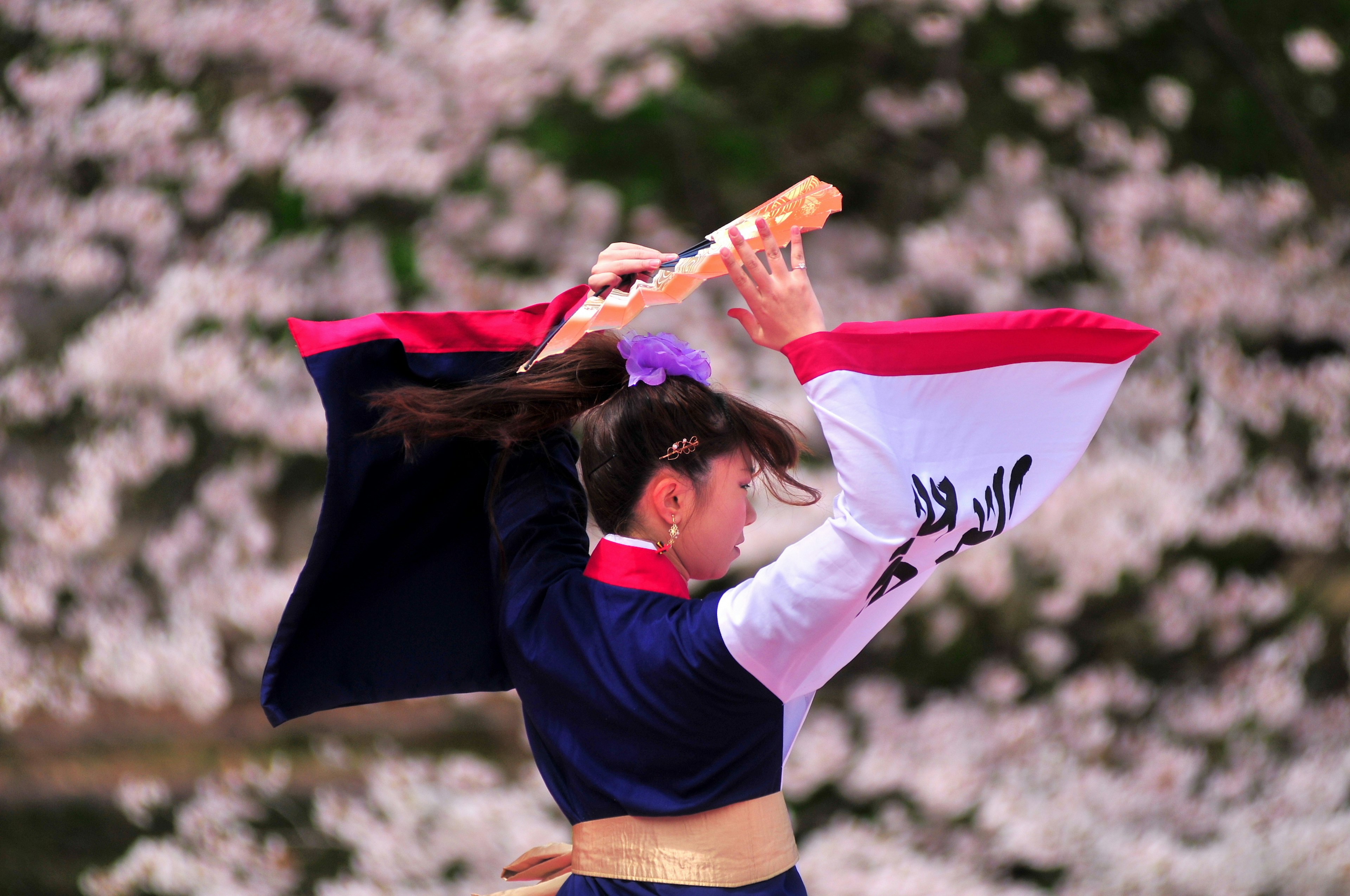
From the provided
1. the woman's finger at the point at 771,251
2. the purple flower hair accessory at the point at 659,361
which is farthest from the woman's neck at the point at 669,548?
→ the woman's finger at the point at 771,251

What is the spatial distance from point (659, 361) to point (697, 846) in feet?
2.34

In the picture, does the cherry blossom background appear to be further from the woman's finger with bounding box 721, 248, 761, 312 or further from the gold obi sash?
the woman's finger with bounding box 721, 248, 761, 312

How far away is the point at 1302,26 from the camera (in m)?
4.38

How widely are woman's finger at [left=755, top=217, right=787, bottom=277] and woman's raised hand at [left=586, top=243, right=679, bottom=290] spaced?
0.18 m

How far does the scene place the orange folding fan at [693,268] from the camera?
1447 mm

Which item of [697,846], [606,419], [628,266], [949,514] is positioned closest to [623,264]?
[628,266]

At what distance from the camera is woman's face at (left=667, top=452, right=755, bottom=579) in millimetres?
1594

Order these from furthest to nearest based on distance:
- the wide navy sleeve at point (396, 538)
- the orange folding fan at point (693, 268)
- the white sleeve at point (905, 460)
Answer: the wide navy sleeve at point (396, 538) < the orange folding fan at point (693, 268) < the white sleeve at point (905, 460)

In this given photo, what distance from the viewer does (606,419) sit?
5.47 ft

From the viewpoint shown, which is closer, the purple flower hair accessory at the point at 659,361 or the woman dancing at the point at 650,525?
the woman dancing at the point at 650,525

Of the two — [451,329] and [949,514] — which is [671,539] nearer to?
[949,514]

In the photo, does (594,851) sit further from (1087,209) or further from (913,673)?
(1087,209)

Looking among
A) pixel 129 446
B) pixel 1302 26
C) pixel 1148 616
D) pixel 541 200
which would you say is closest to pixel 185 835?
pixel 129 446

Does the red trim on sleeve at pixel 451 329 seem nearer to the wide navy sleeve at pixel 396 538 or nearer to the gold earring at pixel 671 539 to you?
the wide navy sleeve at pixel 396 538
